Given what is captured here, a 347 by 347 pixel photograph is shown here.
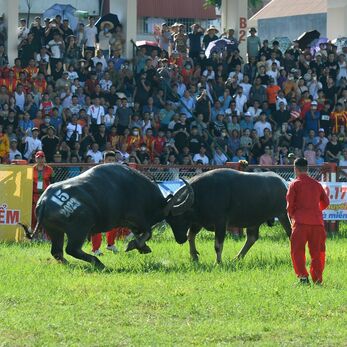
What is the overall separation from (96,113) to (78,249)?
10.4m

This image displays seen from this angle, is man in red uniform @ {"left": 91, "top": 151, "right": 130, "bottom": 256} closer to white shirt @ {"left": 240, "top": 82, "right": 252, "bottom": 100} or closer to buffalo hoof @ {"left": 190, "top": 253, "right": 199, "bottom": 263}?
buffalo hoof @ {"left": 190, "top": 253, "right": 199, "bottom": 263}

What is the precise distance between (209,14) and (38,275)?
161 ft

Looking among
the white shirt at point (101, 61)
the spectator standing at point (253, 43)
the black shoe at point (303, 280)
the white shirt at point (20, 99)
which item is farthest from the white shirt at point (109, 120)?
the black shoe at point (303, 280)

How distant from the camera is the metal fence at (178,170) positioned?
868 inches

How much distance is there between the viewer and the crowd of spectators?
83.9 feet

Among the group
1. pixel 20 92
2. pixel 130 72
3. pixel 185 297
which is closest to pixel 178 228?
pixel 185 297

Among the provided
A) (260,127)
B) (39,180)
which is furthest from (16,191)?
(260,127)

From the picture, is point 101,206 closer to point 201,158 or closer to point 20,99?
point 20,99

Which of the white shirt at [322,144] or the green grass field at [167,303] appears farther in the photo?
the white shirt at [322,144]

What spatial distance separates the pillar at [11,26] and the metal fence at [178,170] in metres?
6.70

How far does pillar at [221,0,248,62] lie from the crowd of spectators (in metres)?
1.17

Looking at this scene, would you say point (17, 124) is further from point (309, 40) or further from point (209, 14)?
point (209, 14)

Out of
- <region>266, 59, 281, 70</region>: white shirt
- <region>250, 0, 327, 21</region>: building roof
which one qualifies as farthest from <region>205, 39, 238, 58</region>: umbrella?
<region>250, 0, 327, 21</region>: building roof

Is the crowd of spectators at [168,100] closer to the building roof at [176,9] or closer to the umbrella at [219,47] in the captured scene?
the umbrella at [219,47]
